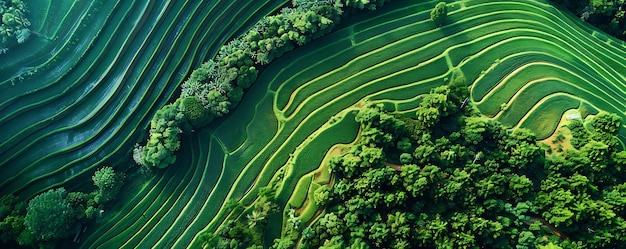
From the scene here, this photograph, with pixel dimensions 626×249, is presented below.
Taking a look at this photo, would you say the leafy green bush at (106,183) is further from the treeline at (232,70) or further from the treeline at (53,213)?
the treeline at (232,70)

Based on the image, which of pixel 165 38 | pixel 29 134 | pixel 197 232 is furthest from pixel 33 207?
pixel 165 38

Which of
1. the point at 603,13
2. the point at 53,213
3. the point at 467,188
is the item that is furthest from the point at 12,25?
the point at 603,13

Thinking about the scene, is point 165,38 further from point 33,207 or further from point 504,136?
point 504,136

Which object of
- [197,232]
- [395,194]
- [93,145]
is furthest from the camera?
[93,145]

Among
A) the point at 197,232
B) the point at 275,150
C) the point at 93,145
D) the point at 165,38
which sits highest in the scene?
the point at 165,38

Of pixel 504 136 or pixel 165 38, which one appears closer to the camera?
pixel 504 136

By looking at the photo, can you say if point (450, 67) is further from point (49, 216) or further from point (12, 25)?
point (12, 25)

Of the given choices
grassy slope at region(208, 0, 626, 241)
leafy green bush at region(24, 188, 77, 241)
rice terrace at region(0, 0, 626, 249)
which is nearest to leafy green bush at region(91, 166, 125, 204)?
rice terrace at region(0, 0, 626, 249)
